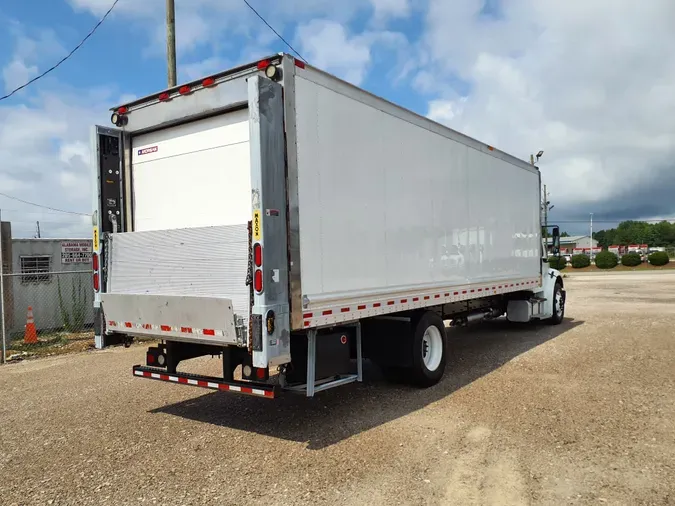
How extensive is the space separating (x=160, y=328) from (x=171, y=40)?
7.71 metres

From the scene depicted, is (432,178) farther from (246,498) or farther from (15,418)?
(15,418)

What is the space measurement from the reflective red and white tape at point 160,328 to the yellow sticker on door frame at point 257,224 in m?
0.98

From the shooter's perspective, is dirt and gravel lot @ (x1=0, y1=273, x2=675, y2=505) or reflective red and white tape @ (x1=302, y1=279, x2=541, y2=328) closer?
dirt and gravel lot @ (x1=0, y1=273, x2=675, y2=505)

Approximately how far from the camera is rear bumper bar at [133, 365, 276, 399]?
4.92 metres

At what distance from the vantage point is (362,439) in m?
5.25

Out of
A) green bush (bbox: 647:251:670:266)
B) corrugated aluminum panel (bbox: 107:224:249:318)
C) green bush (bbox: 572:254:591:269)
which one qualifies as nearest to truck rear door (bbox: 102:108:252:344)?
corrugated aluminum panel (bbox: 107:224:249:318)

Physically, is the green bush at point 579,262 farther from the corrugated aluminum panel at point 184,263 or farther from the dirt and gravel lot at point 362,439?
the corrugated aluminum panel at point 184,263

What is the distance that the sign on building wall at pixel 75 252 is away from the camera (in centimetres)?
1355

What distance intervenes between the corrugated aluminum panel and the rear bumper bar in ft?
2.34

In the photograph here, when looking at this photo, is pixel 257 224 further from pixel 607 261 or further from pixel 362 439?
pixel 607 261

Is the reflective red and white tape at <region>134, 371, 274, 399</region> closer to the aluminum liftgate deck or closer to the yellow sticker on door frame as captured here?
the aluminum liftgate deck

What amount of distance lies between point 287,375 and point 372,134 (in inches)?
110

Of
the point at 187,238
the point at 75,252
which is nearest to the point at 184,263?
the point at 187,238

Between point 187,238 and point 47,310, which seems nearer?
point 187,238
